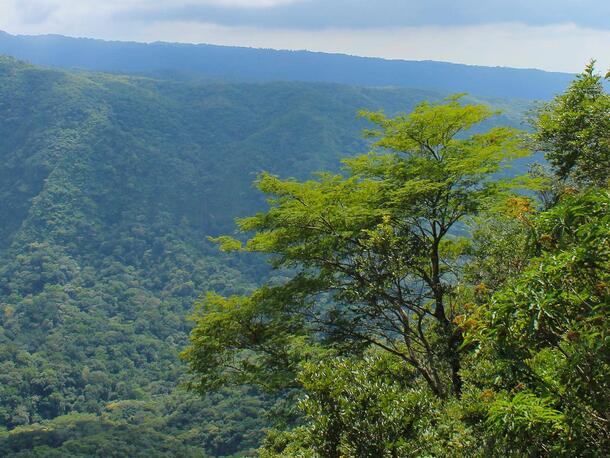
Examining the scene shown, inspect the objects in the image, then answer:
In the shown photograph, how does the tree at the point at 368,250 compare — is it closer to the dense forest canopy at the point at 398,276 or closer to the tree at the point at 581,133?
the dense forest canopy at the point at 398,276

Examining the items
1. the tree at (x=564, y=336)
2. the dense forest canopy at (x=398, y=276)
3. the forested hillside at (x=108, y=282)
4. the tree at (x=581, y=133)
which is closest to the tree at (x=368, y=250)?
the dense forest canopy at (x=398, y=276)

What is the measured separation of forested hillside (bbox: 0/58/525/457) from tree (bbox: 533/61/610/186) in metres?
34.5

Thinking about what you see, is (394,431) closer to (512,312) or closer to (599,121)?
(512,312)

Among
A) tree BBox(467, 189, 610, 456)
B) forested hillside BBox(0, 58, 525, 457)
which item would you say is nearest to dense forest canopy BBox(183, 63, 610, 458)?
tree BBox(467, 189, 610, 456)

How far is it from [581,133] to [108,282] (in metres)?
131

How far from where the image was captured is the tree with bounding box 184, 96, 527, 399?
12.3 metres

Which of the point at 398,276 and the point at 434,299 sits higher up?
the point at 398,276

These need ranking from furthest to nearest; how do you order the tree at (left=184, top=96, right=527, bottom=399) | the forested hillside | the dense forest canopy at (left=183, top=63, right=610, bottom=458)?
1. the forested hillside
2. the tree at (left=184, top=96, right=527, bottom=399)
3. the dense forest canopy at (left=183, top=63, right=610, bottom=458)

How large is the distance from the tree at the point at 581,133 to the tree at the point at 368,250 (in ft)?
2.83

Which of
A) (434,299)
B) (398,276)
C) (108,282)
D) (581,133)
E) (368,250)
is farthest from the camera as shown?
(108,282)

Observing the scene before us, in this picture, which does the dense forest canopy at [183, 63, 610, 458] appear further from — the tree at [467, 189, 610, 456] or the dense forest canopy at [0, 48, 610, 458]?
the tree at [467, 189, 610, 456]

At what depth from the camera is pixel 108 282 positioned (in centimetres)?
13138

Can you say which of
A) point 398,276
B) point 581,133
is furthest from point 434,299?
point 581,133

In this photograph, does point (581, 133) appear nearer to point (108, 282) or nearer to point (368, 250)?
point (368, 250)
